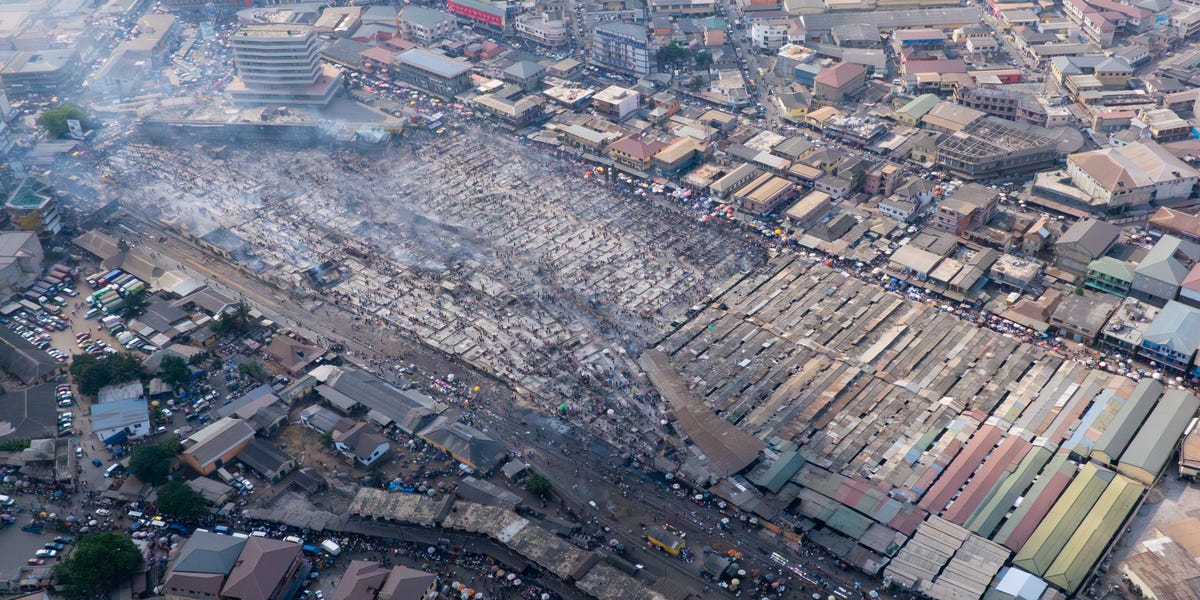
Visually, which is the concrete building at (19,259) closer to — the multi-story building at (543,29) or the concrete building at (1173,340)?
the multi-story building at (543,29)

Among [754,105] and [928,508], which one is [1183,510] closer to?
[928,508]

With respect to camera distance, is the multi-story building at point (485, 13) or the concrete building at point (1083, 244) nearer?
the concrete building at point (1083, 244)

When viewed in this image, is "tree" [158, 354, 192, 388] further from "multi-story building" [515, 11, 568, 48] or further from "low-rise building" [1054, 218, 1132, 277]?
"low-rise building" [1054, 218, 1132, 277]

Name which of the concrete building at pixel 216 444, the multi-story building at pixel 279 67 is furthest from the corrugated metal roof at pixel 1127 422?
the multi-story building at pixel 279 67

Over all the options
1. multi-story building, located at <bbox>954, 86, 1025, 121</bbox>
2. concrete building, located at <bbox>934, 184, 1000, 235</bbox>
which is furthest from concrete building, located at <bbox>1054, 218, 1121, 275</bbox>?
multi-story building, located at <bbox>954, 86, 1025, 121</bbox>

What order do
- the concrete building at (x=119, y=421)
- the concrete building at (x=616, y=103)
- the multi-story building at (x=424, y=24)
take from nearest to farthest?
1. the concrete building at (x=119, y=421)
2. the concrete building at (x=616, y=103)
3. the multi-story building at (x=424, y=24)

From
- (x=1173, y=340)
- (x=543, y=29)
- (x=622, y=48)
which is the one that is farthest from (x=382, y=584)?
(x=543, y=29)
